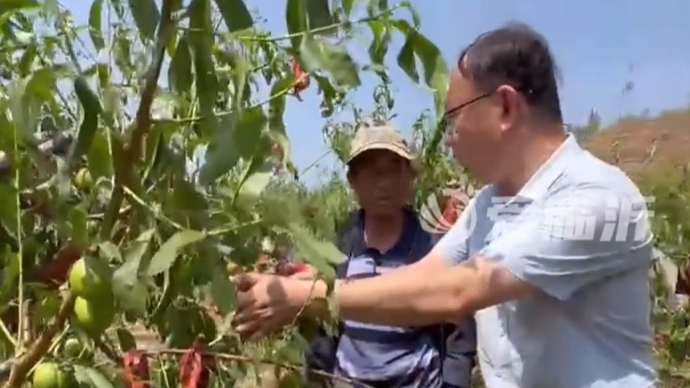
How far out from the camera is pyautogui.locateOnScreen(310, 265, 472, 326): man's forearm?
1354 mm

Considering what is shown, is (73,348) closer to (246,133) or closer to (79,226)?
Result: (79,226)

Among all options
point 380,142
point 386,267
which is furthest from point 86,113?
point 380,142

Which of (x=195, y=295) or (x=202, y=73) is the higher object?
(x=202, y=73)

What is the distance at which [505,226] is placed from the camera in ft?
4.83

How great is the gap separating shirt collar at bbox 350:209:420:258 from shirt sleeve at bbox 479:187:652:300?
979 millimetres

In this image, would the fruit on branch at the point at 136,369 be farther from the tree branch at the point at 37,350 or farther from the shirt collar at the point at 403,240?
the shirt collar at the point at 403,240

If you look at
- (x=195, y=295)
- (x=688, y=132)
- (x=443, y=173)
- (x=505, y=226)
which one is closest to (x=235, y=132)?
(x=195, y=295)

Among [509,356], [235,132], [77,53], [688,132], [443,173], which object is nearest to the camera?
[235,132]

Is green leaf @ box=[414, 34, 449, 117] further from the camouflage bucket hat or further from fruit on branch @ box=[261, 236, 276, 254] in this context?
the camouflage bucket hat

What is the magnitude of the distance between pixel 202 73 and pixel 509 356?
2.63 feet

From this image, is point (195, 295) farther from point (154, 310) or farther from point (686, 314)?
point (686, 314)

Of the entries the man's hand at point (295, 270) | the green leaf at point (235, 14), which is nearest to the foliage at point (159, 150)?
the green leaf at point (235, 14)

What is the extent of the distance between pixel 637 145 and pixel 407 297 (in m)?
2.65

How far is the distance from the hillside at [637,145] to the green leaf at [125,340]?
169 centimetres
